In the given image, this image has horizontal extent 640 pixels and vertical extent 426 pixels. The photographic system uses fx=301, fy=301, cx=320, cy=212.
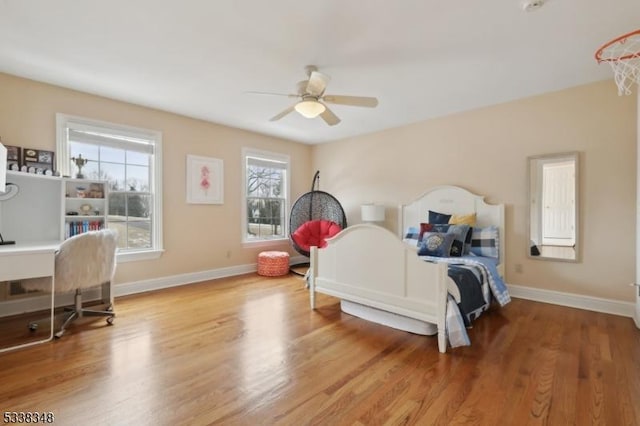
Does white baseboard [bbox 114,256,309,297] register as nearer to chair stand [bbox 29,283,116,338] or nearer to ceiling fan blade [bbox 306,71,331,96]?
chair stand [bbox 29,283,116,338]

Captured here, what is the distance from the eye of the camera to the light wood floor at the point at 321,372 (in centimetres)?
161

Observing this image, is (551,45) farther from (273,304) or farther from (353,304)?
(273,304)

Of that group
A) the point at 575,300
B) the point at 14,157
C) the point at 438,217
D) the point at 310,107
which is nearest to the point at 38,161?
the point at 14,157

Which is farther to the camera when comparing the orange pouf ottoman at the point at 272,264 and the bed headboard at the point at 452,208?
the orange pouf ottoman at the point at 272,264

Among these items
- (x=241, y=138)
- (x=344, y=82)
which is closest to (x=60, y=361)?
(x=344, y=82)

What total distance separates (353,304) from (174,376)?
173cm

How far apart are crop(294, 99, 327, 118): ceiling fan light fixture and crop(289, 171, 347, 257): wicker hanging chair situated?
242cm

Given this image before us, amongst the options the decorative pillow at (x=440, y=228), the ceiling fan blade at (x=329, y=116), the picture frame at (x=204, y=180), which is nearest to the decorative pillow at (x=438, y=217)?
the decorative pillow at (x=440, y=228)

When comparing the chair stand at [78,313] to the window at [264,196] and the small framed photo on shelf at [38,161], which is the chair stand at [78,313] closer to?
the small framed photo on shelf at [38,161]

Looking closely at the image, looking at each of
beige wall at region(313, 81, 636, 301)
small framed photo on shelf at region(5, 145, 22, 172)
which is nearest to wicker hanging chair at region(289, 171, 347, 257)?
beige wall at region(313, 81, 636, 301)

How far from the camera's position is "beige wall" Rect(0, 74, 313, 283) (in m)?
3.12

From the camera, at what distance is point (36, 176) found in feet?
9.70

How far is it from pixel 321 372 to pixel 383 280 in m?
0.98

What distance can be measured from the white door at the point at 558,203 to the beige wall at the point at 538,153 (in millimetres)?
96
